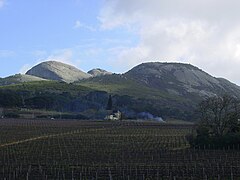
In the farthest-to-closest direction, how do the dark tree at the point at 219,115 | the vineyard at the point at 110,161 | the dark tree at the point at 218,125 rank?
the dark tree at the point at 219,115
the dark tree at the point at 218,125
the vineyard at the point at 110,161

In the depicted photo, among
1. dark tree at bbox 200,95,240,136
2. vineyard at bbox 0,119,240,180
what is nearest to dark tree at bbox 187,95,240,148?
dark tree at bbox 200,95,240,136

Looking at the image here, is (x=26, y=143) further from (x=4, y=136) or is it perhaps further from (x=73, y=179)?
(x=73, y=179)

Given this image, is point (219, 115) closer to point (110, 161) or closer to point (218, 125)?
point (218, 125)

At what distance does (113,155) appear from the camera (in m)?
44.0

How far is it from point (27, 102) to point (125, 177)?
121m

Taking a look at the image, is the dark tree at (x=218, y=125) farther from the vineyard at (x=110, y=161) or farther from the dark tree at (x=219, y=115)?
the vineyard at (x=110, y=161)

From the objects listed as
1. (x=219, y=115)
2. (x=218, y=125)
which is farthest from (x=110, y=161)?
(x=219, y=115)

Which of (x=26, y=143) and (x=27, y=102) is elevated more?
(x=27, y=102)

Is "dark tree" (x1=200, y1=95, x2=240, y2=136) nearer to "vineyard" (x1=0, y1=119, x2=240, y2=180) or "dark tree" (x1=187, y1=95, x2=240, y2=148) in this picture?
"dark tree" (x1=187, y1=95, x2=240, y2=148)

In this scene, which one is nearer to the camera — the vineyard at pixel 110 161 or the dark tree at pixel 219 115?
the vineyard at pixel 110 161

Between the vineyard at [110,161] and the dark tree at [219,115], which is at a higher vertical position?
the dark tree at [219,115]

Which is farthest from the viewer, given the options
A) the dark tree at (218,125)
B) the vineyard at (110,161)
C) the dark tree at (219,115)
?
the dark tree at (219,115)

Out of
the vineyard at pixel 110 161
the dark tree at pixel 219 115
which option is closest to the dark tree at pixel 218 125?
the dark tree at pixel 219 115

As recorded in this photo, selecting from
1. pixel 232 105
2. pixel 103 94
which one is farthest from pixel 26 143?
pixel 103 94
